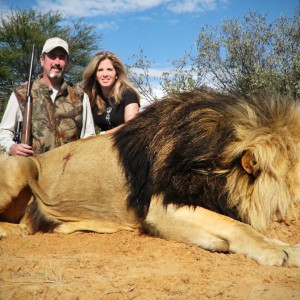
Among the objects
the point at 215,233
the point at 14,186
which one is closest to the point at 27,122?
the point at 14,186

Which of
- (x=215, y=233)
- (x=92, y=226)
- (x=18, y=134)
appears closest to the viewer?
(x=215, y=233)

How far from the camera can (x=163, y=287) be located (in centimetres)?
239

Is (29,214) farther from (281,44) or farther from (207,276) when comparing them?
(281,44)

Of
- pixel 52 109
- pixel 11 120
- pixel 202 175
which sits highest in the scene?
pixel 52 109

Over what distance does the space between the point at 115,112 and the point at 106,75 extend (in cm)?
54

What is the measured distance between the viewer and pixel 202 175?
11.5 ft

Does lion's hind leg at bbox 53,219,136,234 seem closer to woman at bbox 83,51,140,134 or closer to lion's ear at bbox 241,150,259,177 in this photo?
lion's ear at bbox 241,150,259,177

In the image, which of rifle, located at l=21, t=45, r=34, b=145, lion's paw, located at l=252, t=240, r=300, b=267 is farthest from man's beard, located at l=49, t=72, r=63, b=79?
lion's paw, located at l=252, t=240, r=300, b=267

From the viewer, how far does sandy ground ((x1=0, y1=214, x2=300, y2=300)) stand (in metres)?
2.31

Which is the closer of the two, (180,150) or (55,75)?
(180,150)

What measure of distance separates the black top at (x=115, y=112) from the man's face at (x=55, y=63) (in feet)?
2.43

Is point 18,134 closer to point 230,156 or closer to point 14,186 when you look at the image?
point 14,186

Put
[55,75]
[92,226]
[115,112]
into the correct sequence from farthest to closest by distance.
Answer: [115,112]
[55,75]
[92,226]

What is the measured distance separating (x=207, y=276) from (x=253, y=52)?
36.6 ft
